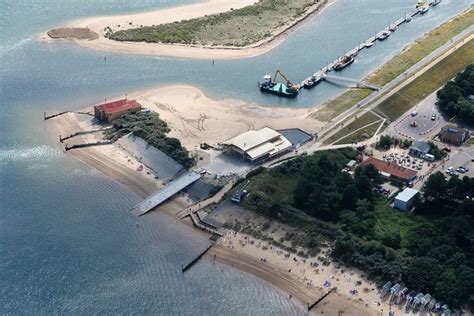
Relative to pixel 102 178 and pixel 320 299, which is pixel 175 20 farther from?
pixel 320 299

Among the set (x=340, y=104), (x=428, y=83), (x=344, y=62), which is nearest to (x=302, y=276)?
(x=340, y=104)

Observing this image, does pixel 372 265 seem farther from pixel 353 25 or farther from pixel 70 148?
pixel 353 25

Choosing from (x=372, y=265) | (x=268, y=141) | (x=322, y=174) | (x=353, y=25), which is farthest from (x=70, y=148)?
(x=353, y=25)

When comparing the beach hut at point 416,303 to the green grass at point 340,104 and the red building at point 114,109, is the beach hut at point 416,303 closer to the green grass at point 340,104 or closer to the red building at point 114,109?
the green grass at point 340,104

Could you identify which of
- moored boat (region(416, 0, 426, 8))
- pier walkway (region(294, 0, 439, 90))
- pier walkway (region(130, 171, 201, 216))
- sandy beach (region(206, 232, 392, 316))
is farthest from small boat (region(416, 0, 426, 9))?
sandy beach (region(206, 232, 392, 316))

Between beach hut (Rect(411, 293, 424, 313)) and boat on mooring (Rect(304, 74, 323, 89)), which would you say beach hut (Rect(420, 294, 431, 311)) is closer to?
beach hut (Rect(411, 293, 424, 313))

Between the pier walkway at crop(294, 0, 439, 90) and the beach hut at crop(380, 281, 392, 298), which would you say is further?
the pier walkway at crop(294, 0, 439, 90)
